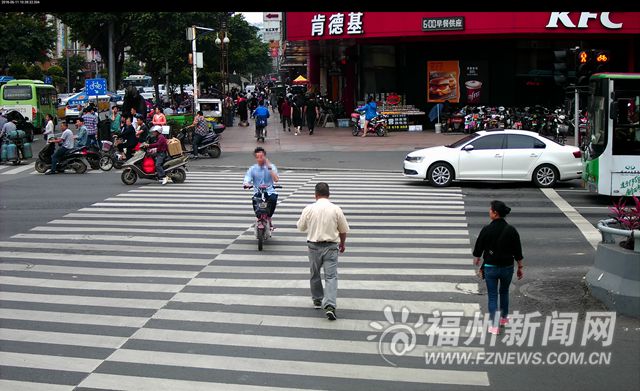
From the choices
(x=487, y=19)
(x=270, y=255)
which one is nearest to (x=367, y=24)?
(x=487, y=19)

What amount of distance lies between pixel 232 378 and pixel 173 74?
62.3m

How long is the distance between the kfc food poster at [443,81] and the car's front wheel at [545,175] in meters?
19.9

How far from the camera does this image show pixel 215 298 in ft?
37.7

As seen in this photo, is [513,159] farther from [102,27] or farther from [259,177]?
[102,27]

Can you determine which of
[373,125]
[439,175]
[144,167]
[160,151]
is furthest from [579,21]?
[144,167]

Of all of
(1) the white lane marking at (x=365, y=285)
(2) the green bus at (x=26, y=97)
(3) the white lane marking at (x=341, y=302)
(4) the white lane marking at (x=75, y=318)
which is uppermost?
(2) the green bus at (x=26, y=97)

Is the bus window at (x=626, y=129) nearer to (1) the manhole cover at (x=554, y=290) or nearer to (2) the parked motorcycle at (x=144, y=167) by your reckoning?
(1) the manhole cover at (x=554, y=290)

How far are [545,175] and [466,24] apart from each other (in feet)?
56.2

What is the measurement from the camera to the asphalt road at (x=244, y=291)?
27.8 feet

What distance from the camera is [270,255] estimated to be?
46.9 ft

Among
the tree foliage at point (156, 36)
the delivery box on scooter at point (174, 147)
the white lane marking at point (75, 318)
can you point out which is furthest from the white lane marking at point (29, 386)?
the tree foliage at point (156, 36)

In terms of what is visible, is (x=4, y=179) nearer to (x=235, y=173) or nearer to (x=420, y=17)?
(x=235, y=173)

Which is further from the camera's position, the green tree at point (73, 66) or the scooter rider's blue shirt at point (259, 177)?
the green tree at point (73, 66)

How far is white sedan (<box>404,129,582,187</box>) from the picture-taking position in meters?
22.4
